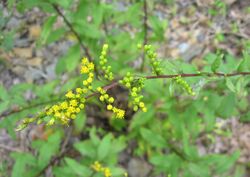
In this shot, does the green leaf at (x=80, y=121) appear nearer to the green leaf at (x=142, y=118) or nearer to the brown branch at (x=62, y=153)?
the brown branch at (x=62, y=153)

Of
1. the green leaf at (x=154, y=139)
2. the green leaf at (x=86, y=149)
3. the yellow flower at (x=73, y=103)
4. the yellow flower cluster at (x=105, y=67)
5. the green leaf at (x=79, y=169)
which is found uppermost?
the green leaf at (x=154, y=139)

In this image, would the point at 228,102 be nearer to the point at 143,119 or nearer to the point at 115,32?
the point at 143,119

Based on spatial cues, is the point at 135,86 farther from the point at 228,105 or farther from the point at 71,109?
the point at 228,105

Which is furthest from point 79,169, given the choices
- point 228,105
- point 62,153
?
point 228,105

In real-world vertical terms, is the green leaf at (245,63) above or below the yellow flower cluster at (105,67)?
above

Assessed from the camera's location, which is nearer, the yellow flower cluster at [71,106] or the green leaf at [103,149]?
the yellow flower cluster at [71,106]

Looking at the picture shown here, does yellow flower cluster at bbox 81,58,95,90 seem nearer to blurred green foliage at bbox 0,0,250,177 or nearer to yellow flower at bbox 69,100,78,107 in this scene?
yellow flower at bbox 69,100,78,107

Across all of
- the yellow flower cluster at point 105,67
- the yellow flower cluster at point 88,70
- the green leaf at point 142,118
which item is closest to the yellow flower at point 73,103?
the yellow flower cluster at point 88,70

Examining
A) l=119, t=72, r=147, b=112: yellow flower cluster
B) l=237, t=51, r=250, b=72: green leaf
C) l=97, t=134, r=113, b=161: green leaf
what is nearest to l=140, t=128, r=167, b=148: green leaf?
l=97, t=134, r=113, b=161: green leaf

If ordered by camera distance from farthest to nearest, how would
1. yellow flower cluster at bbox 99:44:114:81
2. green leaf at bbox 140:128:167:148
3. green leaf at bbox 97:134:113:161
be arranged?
green leaf at bbox 140:128:167:148, green leaf at bbox 97:134:113:161, yellow flower cluster at bbox 99:44:114:81

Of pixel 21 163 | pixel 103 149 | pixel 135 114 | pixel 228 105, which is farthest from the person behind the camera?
pixel 135 114

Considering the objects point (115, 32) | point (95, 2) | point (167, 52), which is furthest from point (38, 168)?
point (167, 52)
